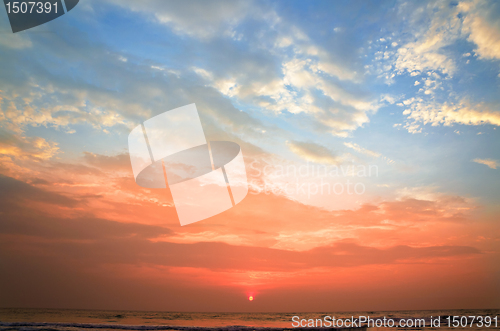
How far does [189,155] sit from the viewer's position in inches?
460

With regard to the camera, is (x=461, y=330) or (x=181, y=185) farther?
(x=461, y=330)

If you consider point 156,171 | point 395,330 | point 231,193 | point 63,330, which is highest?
point 156,171

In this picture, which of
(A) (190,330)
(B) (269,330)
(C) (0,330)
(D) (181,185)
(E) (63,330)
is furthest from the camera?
(A) (190,330)

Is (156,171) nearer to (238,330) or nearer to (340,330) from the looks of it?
(238,330)

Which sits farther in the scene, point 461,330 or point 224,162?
point 461,330

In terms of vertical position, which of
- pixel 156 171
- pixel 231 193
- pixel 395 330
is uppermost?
pixel 156 171

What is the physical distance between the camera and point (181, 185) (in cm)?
1241

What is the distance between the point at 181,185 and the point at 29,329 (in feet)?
45.9

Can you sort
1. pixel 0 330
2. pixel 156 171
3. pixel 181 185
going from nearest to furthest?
pixel 156 171 < pixel 181 185 < pixel 0 330

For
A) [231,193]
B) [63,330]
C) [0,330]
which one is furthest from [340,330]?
[0,330]

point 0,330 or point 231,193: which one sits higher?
point 231,193

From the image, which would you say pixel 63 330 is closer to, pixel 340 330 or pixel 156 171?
pixel 156 171

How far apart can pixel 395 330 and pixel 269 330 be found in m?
9.13

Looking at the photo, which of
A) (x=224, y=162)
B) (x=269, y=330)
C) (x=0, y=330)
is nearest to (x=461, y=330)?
(x=269, y=330)
